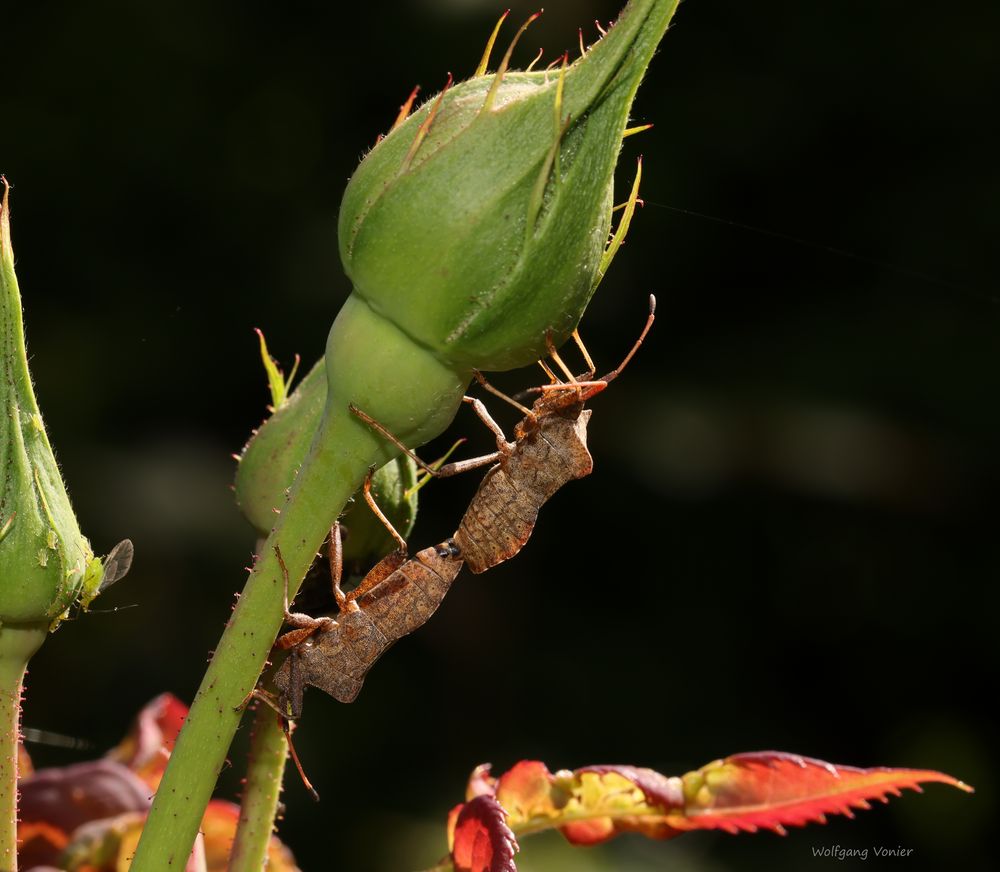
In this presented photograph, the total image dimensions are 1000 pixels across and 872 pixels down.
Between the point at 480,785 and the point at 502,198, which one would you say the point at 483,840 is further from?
the point at 502,198

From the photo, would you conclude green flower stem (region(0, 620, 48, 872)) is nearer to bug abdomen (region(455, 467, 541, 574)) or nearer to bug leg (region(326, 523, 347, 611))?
bug leg (region(326, 523, 347, 611))

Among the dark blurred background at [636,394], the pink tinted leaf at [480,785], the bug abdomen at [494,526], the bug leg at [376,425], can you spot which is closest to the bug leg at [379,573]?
the bug abdomen at [494,526]

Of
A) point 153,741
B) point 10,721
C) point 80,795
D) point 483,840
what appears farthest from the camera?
point 153,741

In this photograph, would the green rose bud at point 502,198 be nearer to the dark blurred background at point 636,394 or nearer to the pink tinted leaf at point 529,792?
the pink tinted leaf at point 529,792

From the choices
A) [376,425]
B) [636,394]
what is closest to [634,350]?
[376,425]

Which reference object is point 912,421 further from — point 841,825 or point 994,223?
point 841,825

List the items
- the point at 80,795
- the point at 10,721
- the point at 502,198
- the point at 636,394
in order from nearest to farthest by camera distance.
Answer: the point at 502,198
the point at 10,721
the point at 80,795
the point at 636,394

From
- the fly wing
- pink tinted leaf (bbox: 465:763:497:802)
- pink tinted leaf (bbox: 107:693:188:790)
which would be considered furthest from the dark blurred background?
the fly wing

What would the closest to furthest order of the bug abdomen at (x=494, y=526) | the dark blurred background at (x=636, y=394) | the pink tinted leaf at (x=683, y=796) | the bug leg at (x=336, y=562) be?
the pink tinted leaf at (x=683, y=796) → the bug leg at (x=336, y=562) → the bug abdomen at (x=494, y=526) → the dark blurred background at (x=636, y=394)
